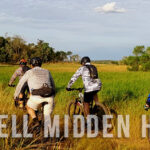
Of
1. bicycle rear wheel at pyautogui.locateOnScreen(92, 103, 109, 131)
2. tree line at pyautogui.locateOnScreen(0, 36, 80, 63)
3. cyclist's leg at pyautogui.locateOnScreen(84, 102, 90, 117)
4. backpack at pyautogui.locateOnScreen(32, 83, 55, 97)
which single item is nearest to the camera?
backpack at pyautogui.locateOnScreen(32, 83, 55, 97)

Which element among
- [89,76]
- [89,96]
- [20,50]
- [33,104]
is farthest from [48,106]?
[20,50]

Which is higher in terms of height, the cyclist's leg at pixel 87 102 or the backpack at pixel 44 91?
the backpack at pixel 44 91

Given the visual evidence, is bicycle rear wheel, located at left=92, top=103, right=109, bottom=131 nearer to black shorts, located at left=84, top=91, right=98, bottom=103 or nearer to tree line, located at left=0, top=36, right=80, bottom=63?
black shorts, located at left=84, top=91, right=98, bottom=103

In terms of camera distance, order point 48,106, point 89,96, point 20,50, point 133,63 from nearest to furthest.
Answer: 1. point 48,106
2. point 89,96
3. point 133,63
4. point 20,50

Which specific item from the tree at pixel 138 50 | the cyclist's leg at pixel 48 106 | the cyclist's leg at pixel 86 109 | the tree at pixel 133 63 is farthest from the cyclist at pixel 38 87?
the tree at pixel 138 50

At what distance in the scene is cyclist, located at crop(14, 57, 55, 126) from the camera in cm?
510

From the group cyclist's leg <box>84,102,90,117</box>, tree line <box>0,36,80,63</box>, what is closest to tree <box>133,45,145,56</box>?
tree line <box>0,36,80,63</box>

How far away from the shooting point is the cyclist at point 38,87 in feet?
16.7

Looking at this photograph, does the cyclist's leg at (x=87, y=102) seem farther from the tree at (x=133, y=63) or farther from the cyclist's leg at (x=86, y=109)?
the tree at (x=133, y=63)

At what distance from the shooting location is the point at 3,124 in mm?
5020

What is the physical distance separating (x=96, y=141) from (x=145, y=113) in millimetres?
2665

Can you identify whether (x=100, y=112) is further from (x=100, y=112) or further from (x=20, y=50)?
(x=20, y=50)

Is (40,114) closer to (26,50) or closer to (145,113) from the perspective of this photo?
(145,113)

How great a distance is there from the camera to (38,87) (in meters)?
5.09
